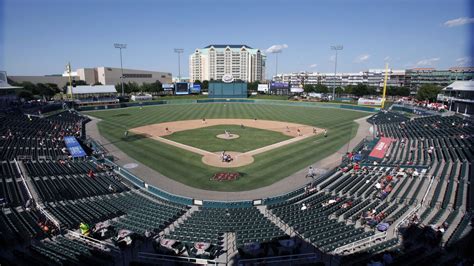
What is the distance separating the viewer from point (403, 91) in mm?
115500

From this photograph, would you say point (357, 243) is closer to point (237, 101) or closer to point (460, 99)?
point (460, 99)

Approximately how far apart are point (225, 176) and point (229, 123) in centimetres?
3079

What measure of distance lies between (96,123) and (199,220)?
162 feet

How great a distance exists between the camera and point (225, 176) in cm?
2758

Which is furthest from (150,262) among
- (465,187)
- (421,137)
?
(421,137)

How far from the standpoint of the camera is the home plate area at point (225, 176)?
27016 mm

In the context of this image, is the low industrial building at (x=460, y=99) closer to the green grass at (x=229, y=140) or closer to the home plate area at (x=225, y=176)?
the green grass at (x=229, y=140)

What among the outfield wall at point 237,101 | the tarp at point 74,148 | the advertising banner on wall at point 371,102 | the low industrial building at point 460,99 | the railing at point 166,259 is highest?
the low industrial building at point 460,99

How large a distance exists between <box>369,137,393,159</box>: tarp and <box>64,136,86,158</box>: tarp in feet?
113

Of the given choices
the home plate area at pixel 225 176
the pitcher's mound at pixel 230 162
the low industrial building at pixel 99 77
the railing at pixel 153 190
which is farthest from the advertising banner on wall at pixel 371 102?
the low industrial building at pixel 99 77

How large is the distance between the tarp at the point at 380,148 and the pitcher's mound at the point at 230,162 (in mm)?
14672

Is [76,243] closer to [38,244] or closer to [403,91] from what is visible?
[38,244]

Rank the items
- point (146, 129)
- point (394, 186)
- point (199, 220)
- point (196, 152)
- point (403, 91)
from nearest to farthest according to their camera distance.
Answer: point (199, 220), point (394, 186), point (196, 152), point (146, 129), point (403, 91)

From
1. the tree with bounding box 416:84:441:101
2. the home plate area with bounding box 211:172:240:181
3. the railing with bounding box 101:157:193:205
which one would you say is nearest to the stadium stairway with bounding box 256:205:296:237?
the railing with bounding box 101:157:193:205
